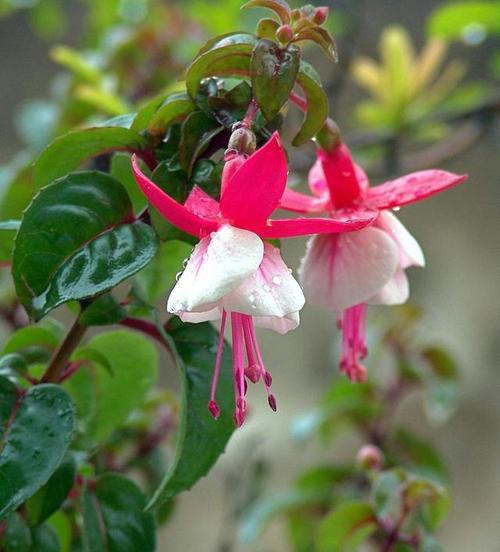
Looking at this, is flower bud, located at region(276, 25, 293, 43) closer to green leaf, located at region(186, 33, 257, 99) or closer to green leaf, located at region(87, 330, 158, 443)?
green leaf, located at region(186, 33, 257, 99)

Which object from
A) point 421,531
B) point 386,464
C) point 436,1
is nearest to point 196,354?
point 421,531

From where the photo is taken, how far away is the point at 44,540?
51 cm

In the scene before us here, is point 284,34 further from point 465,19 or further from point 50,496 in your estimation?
point 465,19

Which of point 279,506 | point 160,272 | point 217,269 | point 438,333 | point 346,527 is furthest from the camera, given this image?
point 438,333

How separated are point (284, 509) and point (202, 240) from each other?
2.17ft

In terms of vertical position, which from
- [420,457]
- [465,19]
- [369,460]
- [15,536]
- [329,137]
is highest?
[329,137]

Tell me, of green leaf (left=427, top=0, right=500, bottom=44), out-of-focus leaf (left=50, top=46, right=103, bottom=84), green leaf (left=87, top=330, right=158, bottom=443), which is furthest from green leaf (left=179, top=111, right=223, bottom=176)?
green leaf (left=427, top=0, right=500, bottom=44)

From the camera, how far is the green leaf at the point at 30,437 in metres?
0.41

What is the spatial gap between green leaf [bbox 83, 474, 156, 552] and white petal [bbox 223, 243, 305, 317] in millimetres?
206

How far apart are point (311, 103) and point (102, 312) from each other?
0.16 metres

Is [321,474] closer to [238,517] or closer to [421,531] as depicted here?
[238,517]

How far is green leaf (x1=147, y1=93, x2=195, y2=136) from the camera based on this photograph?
1.46 feet

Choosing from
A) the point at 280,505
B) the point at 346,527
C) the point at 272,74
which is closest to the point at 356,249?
the point at 272,74

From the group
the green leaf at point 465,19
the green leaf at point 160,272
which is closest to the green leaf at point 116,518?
the green leaf at point 160,272
